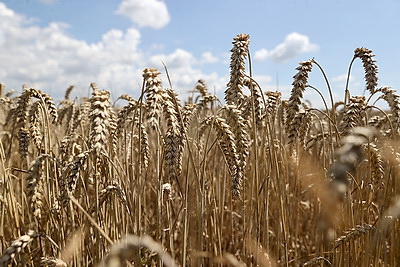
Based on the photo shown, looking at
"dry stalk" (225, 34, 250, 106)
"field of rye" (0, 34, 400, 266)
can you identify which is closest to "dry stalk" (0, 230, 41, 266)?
"field of rye" (0, 34, 400, 266)

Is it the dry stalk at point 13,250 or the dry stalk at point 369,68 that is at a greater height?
the dry stalk at point 369,68

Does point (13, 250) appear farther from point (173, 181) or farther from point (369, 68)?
point (369, 68)

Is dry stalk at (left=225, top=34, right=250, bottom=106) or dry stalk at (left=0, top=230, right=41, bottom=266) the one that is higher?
dry stalk at (left=225, top=34, right=250, bottom=106)

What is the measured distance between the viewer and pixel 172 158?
5.23ft

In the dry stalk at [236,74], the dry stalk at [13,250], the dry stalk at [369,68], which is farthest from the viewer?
the dry stalk at [369,68]

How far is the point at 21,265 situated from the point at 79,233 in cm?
36

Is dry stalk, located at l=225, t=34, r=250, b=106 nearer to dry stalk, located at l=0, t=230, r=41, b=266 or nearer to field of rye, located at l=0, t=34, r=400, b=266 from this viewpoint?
field of rye, located at l=0, t=34, r=400, b=266

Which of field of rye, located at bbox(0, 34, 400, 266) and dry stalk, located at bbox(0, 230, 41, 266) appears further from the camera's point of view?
field of rye, located at bbox(0, 34, 400, 266)

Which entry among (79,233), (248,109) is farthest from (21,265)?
(248,109)

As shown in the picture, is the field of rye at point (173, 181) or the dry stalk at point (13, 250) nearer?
the dry stalk at point (13, 250)

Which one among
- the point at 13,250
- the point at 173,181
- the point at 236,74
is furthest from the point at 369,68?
the point at 13,250

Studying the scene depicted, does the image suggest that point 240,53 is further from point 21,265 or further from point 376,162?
point 21,265

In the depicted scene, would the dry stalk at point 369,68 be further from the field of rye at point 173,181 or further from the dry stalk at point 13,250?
the dry stalk at point 13,250

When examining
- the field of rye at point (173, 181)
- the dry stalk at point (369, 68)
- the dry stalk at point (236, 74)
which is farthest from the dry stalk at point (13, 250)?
the dry stalk at point (369, 68)
